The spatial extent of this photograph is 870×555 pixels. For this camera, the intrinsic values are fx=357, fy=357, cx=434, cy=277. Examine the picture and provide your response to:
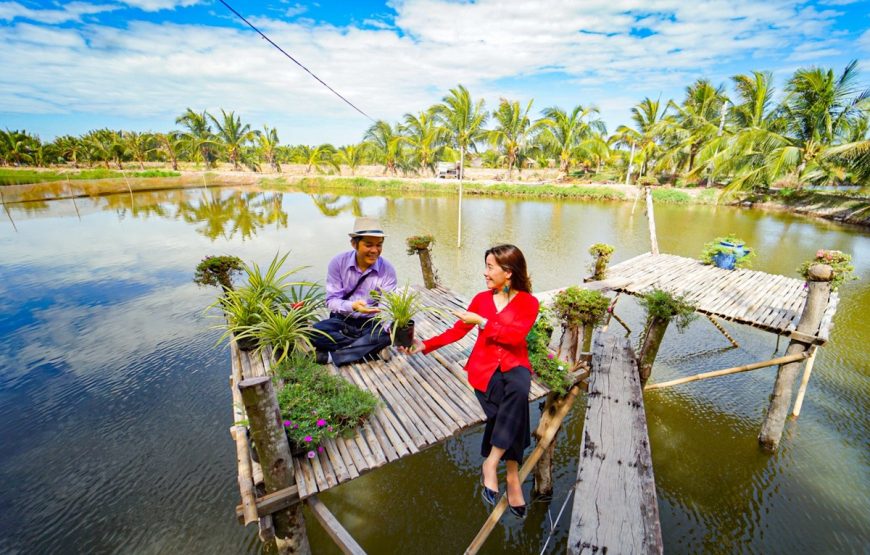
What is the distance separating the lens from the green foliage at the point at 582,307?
3.85m

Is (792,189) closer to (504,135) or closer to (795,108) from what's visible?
(795,108)

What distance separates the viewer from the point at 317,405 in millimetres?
3113

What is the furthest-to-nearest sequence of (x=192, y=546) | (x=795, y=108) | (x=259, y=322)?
(x=795, y=108), (x=259, y=322), (x=192, y=546)

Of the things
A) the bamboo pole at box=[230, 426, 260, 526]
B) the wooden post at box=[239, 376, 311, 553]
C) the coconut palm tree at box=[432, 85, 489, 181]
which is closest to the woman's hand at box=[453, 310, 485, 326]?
the wooden post at box=[239, 376, 311, 553]

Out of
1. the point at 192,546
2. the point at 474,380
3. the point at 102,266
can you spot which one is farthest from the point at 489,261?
the point at 102,266

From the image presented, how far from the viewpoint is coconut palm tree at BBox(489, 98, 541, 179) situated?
29.7m

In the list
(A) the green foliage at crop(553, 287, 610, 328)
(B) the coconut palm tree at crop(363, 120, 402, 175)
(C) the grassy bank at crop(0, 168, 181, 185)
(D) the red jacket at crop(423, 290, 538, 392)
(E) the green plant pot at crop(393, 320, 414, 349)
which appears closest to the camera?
(D) the red jacket at crop(423, 290, 538, 392)

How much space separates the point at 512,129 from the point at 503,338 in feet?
104

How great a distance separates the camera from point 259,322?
4.38m

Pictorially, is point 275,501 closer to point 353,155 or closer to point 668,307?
point 668,307

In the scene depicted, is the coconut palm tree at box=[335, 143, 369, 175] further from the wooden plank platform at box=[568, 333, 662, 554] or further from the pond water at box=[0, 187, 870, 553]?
the wooden plank platform at box=[568, 333, 662, 554]

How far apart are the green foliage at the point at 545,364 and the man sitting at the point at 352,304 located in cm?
169

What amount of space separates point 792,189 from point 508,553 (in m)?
32.2

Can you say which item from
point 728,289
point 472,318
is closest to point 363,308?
point 472,318
